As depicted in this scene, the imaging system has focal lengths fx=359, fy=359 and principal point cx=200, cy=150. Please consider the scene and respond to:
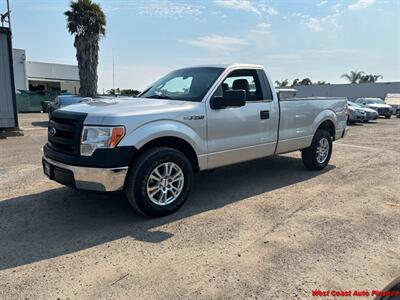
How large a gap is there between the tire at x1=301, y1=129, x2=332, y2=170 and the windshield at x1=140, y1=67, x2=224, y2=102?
8.73ft

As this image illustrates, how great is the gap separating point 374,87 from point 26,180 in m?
47.6

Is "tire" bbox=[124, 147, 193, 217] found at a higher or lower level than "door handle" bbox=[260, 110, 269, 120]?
lower

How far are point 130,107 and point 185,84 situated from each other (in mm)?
1326

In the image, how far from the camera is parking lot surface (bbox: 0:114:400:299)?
9.94 feet

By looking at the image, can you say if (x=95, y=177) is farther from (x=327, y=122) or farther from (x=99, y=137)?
(x=327, y=122)

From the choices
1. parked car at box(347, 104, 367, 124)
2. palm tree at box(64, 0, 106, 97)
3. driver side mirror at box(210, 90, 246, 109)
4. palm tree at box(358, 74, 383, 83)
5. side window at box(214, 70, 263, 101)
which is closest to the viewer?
driver side mirror at box(210, 90, 246, 109)

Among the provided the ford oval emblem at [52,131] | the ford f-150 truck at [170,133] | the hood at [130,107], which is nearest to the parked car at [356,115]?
the ford f-150 truck at [170,133]

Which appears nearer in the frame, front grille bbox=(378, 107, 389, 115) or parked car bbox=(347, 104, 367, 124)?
parked car bbox=(347, 104, 367, 124)

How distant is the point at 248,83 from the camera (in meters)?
5.87

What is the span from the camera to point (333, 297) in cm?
285

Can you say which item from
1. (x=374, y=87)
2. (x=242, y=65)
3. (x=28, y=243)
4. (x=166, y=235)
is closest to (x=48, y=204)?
(x=28, y=243)

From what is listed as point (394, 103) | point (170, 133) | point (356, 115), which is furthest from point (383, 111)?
point (170, 133)

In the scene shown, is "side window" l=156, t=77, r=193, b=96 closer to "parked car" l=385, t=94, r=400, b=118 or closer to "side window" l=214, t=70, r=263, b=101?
"side window" l=214, t=70, r=263, b=101

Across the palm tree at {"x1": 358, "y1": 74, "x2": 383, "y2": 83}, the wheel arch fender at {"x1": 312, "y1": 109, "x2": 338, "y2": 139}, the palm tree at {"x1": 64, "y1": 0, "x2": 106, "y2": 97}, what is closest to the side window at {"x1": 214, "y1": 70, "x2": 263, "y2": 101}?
the wheel arch fender at {"x1": 312, "y1": 109, "x2": 338, "y2": 139}
